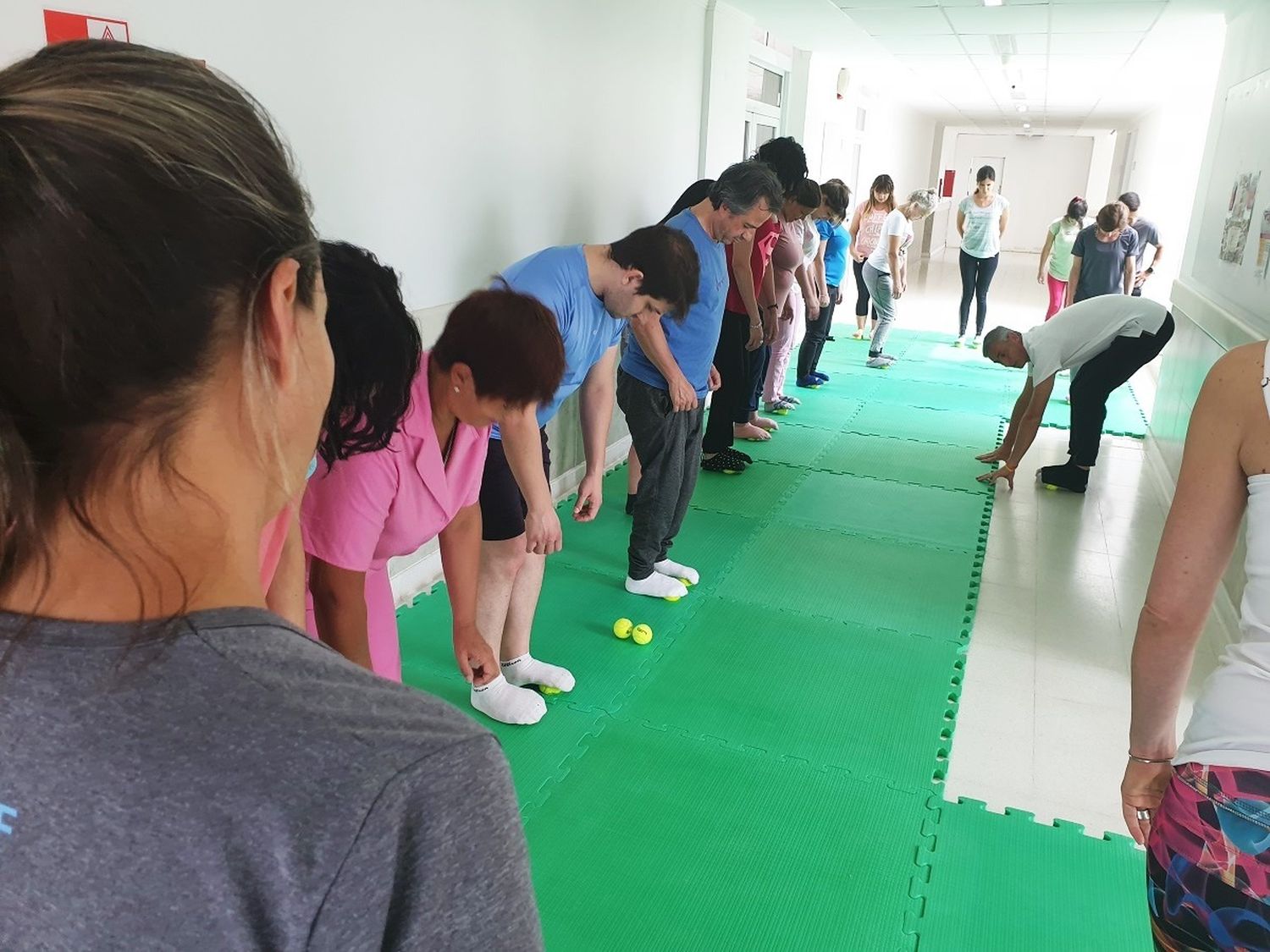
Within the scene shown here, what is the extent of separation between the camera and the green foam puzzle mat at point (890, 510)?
4172mm

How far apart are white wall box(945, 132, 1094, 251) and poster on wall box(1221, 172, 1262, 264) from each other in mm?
16604

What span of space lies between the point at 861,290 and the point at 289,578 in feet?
26.8

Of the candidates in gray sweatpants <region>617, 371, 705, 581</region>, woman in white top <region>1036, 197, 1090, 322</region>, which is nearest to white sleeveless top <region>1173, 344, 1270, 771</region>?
gray sweatpants <region>617, 371, 705, 581</region>

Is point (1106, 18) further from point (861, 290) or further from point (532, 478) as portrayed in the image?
point (532, 478)

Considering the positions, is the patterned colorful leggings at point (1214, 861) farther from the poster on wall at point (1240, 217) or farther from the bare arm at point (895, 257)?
the bare arm at point (895, 257)

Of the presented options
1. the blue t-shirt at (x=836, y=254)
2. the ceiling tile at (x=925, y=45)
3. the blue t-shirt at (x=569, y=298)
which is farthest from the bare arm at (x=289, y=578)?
the ceiling tile at (x=925, y=45)

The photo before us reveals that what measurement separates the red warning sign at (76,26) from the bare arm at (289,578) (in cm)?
142

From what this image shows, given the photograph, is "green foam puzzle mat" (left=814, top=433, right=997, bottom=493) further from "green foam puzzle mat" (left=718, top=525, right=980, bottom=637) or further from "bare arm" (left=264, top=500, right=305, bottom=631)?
"bare arm" (left=264, top=500, right=305, bottom=631)

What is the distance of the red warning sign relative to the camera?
74.6 inches

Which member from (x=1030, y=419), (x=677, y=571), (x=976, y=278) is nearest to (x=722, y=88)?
(x=1030, y=419)

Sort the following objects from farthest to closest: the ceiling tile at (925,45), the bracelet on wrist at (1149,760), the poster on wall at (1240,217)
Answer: the ceiling tile at (925,45), the poster on wall at (1240,217), the bracelet on wrist at (1149,760)

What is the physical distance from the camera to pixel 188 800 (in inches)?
17.4

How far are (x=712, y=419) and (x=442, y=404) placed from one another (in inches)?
128

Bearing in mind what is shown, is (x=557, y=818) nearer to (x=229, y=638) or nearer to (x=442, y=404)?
(x=442, y=404)
